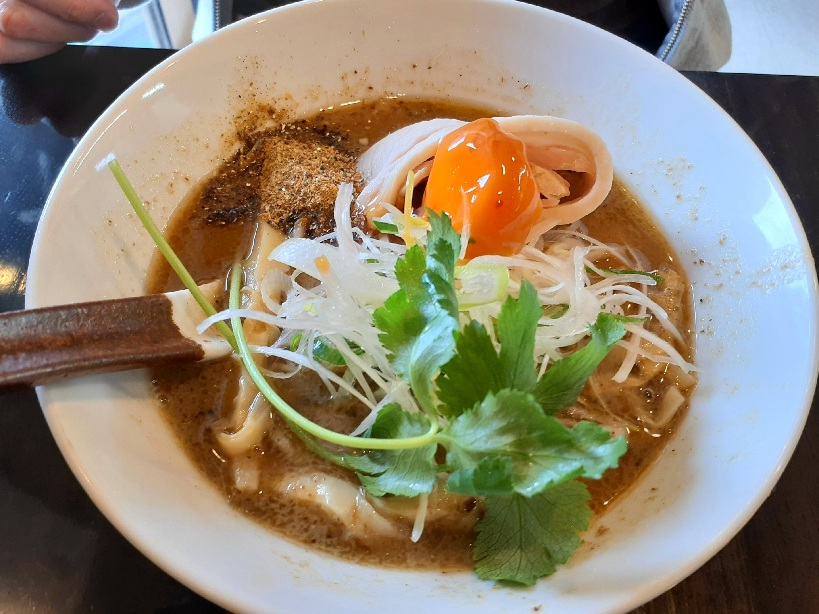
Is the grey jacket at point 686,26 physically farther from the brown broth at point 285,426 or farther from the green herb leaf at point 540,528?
the green herb leaf at point 540,528

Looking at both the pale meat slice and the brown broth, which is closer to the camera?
the brown broth

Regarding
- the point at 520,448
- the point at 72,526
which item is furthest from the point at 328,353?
Result: the point at 72,526

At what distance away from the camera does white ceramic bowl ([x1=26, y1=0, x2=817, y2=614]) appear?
3.54 feet

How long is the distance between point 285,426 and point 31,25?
4.84 ft

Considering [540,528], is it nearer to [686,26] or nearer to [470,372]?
[470,372]

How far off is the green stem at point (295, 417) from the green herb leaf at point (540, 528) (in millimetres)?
217

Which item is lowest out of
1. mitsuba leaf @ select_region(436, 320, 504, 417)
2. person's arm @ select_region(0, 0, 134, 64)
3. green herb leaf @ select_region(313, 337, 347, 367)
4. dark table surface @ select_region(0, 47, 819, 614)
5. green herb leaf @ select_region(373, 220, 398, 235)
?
dark table surface @ select_region(0, 47, 819, 614)

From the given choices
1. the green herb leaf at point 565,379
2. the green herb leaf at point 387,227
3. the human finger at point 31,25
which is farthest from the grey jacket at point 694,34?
the human finger at point 31,25

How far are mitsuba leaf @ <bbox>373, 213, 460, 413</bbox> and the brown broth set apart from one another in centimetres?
36

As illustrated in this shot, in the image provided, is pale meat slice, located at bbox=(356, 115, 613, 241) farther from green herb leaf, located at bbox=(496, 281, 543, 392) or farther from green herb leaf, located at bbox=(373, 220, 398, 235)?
green herb leaf, located at bbox=(496, 281, 543, 392)

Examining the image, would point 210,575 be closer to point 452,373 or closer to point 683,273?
point 452,373

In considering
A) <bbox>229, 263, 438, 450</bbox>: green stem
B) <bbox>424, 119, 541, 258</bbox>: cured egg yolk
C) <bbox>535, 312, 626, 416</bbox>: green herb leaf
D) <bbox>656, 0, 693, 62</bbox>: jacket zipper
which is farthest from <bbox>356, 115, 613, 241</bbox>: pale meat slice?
<bbox>656, 0, 693, 62</bbox>: jacket zipper

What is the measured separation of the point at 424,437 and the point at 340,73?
1325 mm

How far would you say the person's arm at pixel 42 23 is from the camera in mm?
1811
